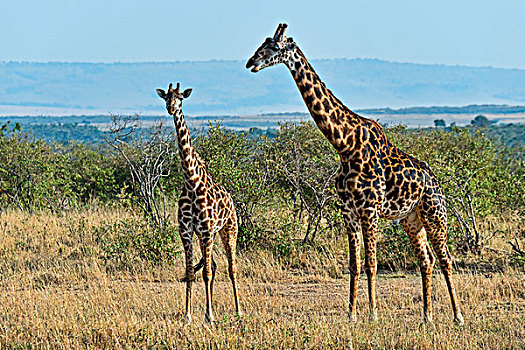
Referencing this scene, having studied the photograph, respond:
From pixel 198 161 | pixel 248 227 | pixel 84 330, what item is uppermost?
pixel 198 161

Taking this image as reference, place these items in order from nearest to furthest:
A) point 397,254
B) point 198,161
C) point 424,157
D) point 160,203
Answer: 1. point 198,161
2. point 397,254
3. point 424,157
4. point 160,203

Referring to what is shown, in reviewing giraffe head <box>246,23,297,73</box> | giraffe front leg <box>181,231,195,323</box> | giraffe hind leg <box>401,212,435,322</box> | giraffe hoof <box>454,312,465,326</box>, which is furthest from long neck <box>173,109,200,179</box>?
giraffe hoof <box>454,312,465,326</box>

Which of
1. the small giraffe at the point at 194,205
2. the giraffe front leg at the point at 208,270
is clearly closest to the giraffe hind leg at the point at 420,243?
the small giraffe at the point at 194,205

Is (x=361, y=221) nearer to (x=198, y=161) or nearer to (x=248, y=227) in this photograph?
(x=198, y=161)

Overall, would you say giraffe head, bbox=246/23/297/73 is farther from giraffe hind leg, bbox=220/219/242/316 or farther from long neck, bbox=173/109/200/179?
giraffe hind leg, bbox=220/219/242/316

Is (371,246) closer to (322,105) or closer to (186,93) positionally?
(322,105)

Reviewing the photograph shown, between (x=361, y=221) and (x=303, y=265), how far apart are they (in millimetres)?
3985

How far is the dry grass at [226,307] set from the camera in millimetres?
7613

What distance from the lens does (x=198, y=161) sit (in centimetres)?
868

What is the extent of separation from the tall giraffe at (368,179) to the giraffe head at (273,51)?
0.5 inches

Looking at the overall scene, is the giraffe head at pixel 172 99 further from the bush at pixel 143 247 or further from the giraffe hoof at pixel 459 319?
the giraffe hoof at pixel 459 319

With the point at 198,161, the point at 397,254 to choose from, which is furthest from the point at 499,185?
the point at 198,161

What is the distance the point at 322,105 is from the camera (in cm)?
790

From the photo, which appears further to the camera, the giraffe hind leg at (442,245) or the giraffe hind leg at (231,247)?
the giraffe hind leg at (231,247)
